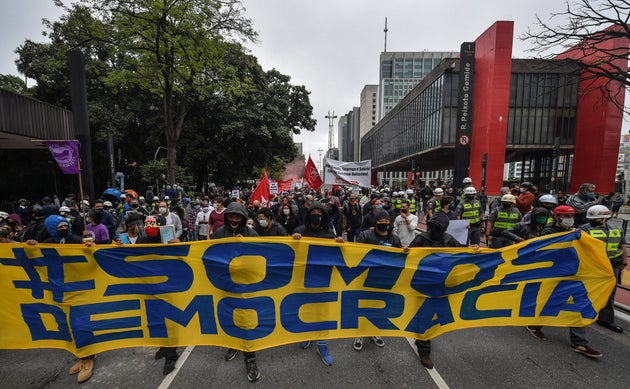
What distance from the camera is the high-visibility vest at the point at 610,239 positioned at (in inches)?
148

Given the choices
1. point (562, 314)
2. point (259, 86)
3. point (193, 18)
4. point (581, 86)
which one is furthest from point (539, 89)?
point (562, 314)

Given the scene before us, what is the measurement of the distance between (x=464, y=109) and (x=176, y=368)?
26160 millimetres

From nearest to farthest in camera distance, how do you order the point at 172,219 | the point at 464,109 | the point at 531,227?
the point at 531,227, the point at 172,219, the point at 464,109

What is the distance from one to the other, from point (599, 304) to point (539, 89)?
30.0m

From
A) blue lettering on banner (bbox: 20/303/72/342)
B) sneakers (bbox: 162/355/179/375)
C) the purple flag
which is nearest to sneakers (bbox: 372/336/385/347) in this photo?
sneakers (bbox: 162/355/179/375)

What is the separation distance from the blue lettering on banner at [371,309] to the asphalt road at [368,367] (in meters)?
0.46

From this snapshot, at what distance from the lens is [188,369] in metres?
3.28

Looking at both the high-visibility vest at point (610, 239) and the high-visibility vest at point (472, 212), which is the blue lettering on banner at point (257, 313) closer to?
the high-visibility vest at point (610, 239)

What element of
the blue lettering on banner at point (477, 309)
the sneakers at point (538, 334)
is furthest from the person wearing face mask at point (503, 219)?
the blue lettering on banner at point (477, 309)

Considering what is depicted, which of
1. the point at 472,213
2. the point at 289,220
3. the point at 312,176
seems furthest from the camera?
the point at 312,176

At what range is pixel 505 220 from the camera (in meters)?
5.64

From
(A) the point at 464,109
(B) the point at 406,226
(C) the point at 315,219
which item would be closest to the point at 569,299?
(B) the point at 406,226

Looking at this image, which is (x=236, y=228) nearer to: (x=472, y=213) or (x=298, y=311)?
(x=298, y=311)

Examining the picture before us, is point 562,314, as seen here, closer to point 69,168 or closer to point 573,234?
point 573,234
